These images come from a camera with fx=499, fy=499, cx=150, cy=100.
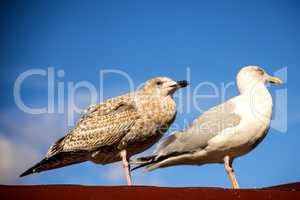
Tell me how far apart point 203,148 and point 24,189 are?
298 cm

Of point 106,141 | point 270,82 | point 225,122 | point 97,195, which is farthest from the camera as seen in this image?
point 270,82

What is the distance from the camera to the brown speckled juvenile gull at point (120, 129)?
Answer: 22.2ft

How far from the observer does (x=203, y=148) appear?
7246mm

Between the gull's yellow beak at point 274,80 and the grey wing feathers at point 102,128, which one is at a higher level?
the gull's yellow beak at point 274,80

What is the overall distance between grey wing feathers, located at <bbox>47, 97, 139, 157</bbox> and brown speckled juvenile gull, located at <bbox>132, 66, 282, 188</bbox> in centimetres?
72

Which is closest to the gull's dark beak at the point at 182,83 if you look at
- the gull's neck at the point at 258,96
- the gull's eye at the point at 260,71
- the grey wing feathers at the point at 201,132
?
the grey wing feathers at the point at 201,132

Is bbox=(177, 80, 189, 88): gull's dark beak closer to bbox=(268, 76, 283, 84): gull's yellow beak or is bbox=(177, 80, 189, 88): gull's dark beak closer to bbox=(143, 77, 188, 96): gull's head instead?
bbox=(143, 77, 188, 96): gull's head

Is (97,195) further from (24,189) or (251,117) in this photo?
(251,117)

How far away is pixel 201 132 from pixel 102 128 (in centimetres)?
147

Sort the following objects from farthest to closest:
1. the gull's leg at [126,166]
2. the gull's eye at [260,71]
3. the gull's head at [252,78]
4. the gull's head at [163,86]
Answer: the gull's eye at [260,71] → the gull's head at [252,78] → the gull's head at [163,86] → the gull's leg at [126,166]

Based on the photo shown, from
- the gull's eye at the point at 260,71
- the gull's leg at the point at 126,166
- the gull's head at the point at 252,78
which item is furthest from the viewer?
the gull's eye at the point at 260,71

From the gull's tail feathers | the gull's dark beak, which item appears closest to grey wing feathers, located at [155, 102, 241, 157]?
the gull's dark beak

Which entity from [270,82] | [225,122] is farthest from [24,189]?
[270,82]

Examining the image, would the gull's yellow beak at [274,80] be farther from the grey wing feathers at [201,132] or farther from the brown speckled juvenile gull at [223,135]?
the grey wing feathers at [201,132]
